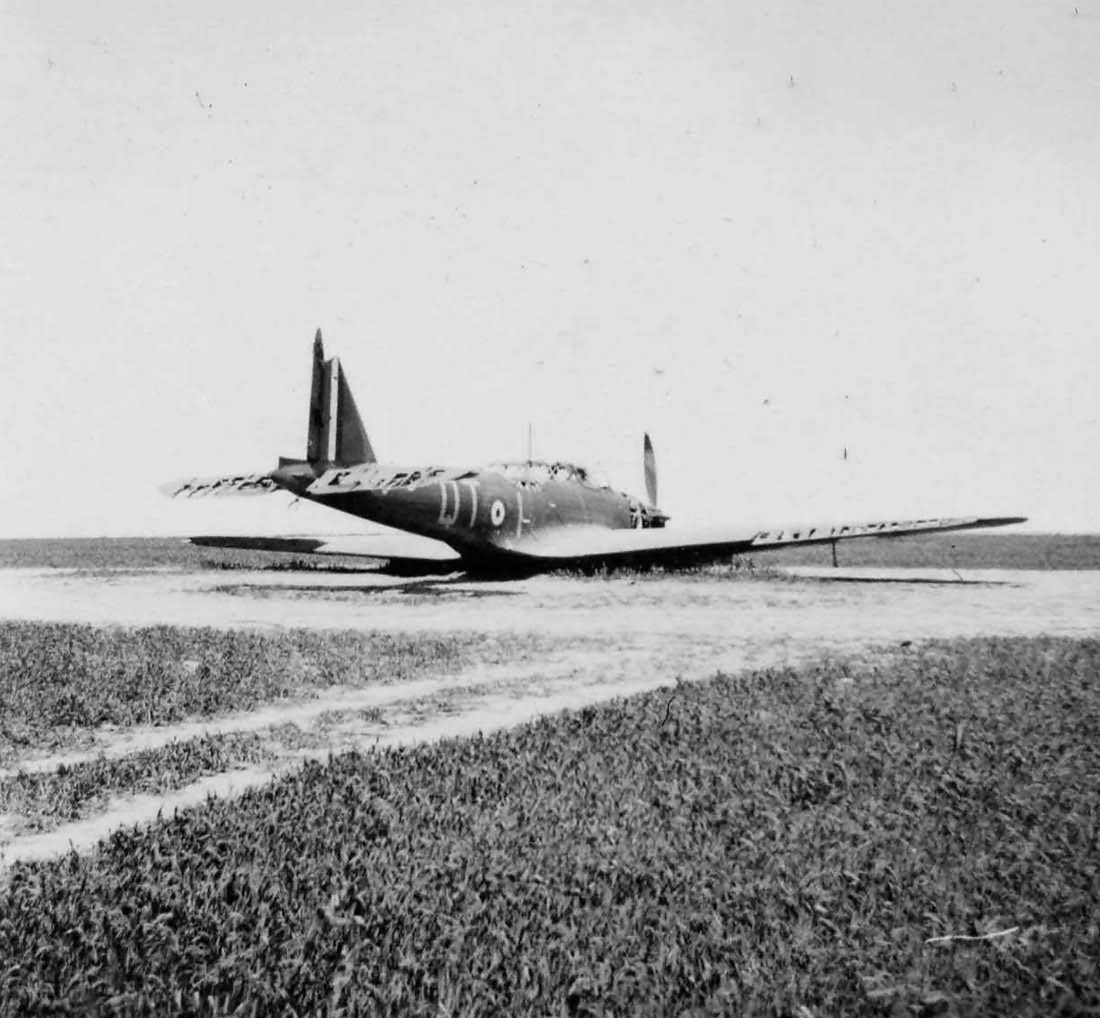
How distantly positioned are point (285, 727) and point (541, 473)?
67.0 ft

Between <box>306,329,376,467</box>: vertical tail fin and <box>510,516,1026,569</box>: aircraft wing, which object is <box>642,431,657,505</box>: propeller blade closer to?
<box>510,516,1026,569</box>: aircraft wing

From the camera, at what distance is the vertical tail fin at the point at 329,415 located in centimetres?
2183

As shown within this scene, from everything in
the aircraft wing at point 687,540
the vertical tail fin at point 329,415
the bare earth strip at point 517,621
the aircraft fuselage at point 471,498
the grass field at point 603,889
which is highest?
the vertical tail fin at point 329,415

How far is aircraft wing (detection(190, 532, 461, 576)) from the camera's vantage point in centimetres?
2809

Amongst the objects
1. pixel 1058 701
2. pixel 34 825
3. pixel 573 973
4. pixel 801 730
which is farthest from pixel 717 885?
pixel 1058 701

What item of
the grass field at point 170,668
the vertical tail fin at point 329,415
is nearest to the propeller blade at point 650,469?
the vertical tail fin at point 329,415

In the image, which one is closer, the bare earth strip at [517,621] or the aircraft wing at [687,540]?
the bare earth strip at [517,621]

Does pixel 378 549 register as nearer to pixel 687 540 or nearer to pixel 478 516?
pixel 478 516

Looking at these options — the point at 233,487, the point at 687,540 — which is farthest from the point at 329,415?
the point at 687,540

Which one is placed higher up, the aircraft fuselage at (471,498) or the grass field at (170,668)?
the aircraft fuselage at (471,498)

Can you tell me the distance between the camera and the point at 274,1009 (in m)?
3.12

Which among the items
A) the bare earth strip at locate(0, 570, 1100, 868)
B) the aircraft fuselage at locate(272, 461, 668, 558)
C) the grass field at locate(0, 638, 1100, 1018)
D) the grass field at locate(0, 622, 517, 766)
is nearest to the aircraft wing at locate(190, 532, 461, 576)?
the bare earth strip at locate(0, 570, 1100, 868)

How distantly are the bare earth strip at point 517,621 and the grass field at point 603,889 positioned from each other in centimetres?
111

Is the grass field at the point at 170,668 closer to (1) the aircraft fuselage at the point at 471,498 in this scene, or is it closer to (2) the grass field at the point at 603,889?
(2) the grass field at the point at 603,889
